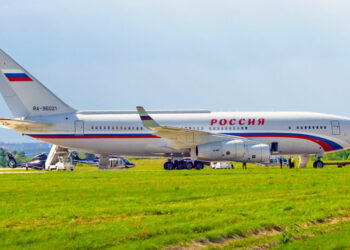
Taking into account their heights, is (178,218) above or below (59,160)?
below

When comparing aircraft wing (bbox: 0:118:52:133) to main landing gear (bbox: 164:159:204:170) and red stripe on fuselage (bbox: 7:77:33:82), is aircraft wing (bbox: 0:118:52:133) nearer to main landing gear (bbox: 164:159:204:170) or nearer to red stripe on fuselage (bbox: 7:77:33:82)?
red stripe on fuselage (bbox: 7:77:33:82)

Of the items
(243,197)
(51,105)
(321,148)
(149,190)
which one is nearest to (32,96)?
(51,105)

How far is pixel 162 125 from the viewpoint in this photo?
1925 inches

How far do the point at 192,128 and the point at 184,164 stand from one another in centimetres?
305

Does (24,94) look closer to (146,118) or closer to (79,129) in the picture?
(79,129)

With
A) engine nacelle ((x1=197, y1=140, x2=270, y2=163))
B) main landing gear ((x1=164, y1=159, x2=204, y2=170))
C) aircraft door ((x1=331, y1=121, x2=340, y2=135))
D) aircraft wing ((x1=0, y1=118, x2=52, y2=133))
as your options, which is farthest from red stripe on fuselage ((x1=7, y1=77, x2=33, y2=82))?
aircraft door ((x1=331, y1=121, x2=340, y2=135))

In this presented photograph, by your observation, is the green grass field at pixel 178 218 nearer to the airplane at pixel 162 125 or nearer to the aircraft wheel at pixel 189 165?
the airplane at pixel 162 125

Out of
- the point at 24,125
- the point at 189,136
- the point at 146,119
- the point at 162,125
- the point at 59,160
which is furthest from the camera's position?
the point at 59,160

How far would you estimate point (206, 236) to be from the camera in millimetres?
13016

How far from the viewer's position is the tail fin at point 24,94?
49438 millimetres

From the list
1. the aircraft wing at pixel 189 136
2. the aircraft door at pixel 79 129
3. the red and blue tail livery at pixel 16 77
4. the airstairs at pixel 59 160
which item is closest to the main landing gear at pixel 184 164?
the aircraft wing at pixel 189 136

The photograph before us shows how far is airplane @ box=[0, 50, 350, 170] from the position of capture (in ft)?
157

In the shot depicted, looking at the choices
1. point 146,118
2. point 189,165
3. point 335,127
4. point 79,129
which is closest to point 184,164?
point 189,165

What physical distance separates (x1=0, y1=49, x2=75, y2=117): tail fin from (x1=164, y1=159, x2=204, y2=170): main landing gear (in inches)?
370
